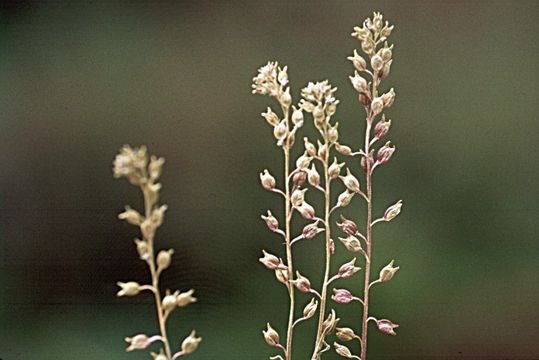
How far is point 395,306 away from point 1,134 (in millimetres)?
639

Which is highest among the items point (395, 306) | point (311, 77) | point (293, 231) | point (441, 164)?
point (311, 77)

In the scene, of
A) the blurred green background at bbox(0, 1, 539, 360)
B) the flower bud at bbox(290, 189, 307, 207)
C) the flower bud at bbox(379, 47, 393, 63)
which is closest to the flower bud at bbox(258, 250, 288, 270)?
the flower bud at bbox(290, 189, 307, 207)

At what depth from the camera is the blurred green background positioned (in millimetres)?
1112

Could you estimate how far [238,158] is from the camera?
118 cm

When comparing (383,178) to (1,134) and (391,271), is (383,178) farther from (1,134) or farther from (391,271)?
(391,271)

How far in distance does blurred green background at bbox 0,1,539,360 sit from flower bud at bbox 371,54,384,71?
67 cm

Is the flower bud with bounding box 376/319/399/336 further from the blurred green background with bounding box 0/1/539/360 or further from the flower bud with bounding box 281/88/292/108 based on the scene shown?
the blurred green background with bounding box 0/1/539/360

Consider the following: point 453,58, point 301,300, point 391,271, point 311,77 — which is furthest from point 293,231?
point 391,271

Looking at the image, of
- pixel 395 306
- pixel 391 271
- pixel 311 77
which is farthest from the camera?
pixel 311 77

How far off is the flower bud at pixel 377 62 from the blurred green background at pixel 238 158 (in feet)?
2.19

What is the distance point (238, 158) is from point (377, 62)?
74cm

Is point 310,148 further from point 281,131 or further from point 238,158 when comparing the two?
point 238,158

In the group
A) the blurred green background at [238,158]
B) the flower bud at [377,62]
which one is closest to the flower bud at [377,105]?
the flower bud at [377,62]

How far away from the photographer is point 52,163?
118cm
